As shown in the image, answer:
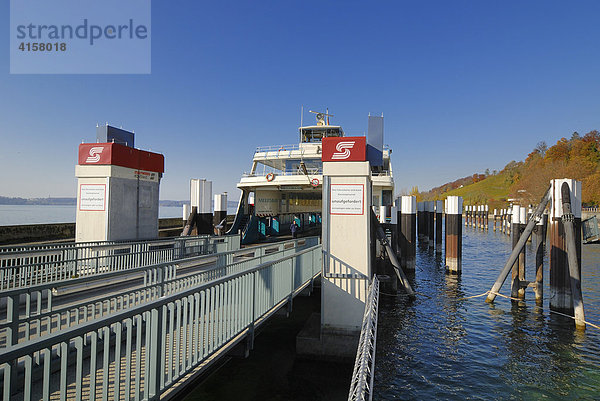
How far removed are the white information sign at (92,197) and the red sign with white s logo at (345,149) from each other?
7880 millimetres

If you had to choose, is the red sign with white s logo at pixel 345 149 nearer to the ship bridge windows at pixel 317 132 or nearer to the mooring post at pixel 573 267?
the mooring post at pixel 573 267

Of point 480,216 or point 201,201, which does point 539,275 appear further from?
point 480,216

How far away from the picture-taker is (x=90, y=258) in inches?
316

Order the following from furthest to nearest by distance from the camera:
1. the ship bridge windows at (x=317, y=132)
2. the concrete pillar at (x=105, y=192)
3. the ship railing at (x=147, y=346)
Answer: the ship bridge windows at (x=317, y=132)
the concrete pillar at (x=105, y=192)
the ship railing at (x=147, y=346)

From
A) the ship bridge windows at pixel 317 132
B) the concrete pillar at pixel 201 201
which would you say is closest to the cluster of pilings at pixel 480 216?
the ship bridge windows at pixel 317 132

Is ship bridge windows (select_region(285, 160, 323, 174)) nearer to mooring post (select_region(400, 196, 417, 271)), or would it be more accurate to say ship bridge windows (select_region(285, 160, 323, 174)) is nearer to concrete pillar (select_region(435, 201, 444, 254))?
mooring post (select_region(400, 196, 417, 271))

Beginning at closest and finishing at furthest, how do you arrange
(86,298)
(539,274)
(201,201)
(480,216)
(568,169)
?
(86,298)
(539,274)
(201,201)
(480,216)
(568,169)

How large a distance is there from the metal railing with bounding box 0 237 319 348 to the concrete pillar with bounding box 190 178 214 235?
8.04m

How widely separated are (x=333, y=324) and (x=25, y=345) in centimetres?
705

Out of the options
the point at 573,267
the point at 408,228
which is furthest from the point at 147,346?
the point at 408,228

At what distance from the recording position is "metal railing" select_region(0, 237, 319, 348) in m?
3.41

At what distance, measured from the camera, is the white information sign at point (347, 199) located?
27.4 feet

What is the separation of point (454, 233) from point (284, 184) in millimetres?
10177

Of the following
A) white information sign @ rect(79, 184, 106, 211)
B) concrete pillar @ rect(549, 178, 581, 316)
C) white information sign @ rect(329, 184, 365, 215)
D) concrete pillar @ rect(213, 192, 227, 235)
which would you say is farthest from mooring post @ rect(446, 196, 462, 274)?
white information sign @ rect(79, 184, 106, 211)
